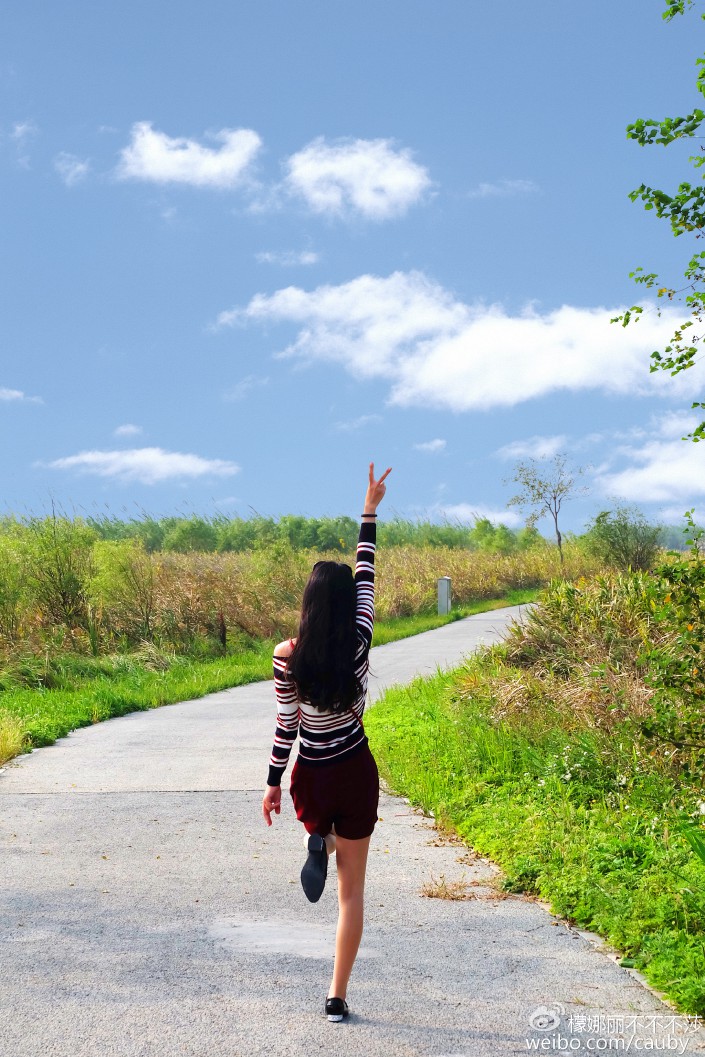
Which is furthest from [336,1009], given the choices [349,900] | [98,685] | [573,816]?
[98,685]

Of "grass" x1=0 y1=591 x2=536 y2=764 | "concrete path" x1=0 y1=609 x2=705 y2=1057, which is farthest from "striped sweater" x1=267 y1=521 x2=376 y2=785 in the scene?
"grass" x1=0 y1=591 x2=536 y2=764

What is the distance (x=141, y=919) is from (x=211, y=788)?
3595mm

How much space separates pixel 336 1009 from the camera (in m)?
4.39

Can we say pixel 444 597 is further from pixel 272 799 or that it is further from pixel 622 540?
pixel 272 799

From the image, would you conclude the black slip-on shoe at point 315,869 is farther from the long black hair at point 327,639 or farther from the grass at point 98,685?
the grass at point 98,685

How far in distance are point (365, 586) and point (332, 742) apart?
74cm

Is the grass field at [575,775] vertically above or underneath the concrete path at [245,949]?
above

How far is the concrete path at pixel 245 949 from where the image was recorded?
170 inches

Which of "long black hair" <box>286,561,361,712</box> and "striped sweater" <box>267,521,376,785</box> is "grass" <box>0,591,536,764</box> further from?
"long black hair" <box>286,561,361,712</box>

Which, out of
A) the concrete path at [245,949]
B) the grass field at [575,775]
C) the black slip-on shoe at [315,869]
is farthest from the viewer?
the grass field at [575,775]

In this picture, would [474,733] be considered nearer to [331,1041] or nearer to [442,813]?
[442,813]

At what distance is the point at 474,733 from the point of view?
948 cm

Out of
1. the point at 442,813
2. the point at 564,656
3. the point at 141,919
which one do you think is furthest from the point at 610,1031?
the point at 564,656

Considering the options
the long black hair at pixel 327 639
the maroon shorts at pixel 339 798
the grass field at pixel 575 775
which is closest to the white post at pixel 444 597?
the grass field at pixel 575 775
